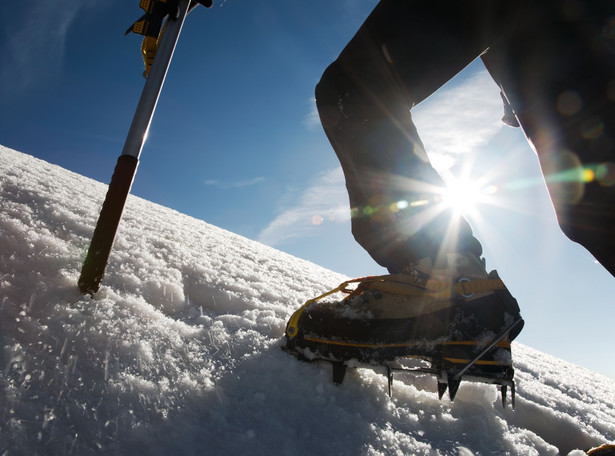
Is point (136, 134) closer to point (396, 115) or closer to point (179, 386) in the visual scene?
point (179, 386)

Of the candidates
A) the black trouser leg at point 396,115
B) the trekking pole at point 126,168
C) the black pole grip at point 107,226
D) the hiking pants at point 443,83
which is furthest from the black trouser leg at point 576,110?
the black pole grip at point 107,226

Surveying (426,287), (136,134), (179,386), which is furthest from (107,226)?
(426,287)

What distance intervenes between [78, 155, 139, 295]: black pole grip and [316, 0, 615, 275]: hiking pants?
802 mm

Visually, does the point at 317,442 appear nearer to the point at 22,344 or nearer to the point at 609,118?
the point at 22,344

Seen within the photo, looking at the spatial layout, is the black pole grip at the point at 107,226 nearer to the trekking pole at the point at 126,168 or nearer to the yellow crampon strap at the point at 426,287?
the trekking pole at the point at 126,168

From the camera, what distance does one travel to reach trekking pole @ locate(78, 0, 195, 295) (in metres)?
1.06

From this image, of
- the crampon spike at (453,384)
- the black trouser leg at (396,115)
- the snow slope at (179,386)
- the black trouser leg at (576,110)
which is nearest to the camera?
the snow slope at (179,386)

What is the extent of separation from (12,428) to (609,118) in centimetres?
152

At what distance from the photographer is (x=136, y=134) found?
1195 mm

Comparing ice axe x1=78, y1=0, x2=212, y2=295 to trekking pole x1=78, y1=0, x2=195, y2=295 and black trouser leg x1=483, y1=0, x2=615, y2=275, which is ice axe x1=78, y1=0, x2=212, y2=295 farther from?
black trouser leg x1=483, y1=0, x2=615, y2=275

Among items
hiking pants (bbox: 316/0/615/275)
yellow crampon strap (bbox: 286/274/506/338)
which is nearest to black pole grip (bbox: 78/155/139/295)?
yellow crampon strap (bbox: 286/274/506/338)

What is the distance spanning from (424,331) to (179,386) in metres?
0.76

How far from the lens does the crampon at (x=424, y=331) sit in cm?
109

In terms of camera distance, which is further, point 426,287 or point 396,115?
point 396,115
